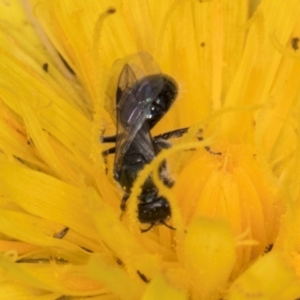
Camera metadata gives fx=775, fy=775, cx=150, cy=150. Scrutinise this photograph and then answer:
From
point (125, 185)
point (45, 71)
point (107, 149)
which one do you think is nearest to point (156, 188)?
point (125, 185)

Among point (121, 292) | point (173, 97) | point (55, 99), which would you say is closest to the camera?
point (121, 292)

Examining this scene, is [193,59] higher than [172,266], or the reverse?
[193,59]

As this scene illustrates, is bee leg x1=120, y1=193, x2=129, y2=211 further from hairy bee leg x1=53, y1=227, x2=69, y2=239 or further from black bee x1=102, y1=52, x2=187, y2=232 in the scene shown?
hairy bee leg x1=53, y1=227, x2=69, y2=239

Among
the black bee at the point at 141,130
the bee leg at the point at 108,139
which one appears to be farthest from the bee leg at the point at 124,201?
the bee leg at the point at 108,139

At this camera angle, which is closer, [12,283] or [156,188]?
[156,188]

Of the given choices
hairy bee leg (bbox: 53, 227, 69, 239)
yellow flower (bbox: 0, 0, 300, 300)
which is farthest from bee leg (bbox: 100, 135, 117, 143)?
hairy bee leg (bbox: 53, 227, 69, 239)

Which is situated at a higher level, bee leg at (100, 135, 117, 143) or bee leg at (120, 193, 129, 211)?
bee leg at (100, 135, 117, 143)

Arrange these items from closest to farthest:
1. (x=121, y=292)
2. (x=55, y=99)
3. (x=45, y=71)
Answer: (x=121, y=292) < (x=55, y=99) < (x=45, y=71)

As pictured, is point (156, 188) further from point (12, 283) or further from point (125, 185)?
point (12, 283)

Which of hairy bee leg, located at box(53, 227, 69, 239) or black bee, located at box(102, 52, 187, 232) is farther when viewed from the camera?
hairy bee leg, located at box(53, 227, 69, 239)
